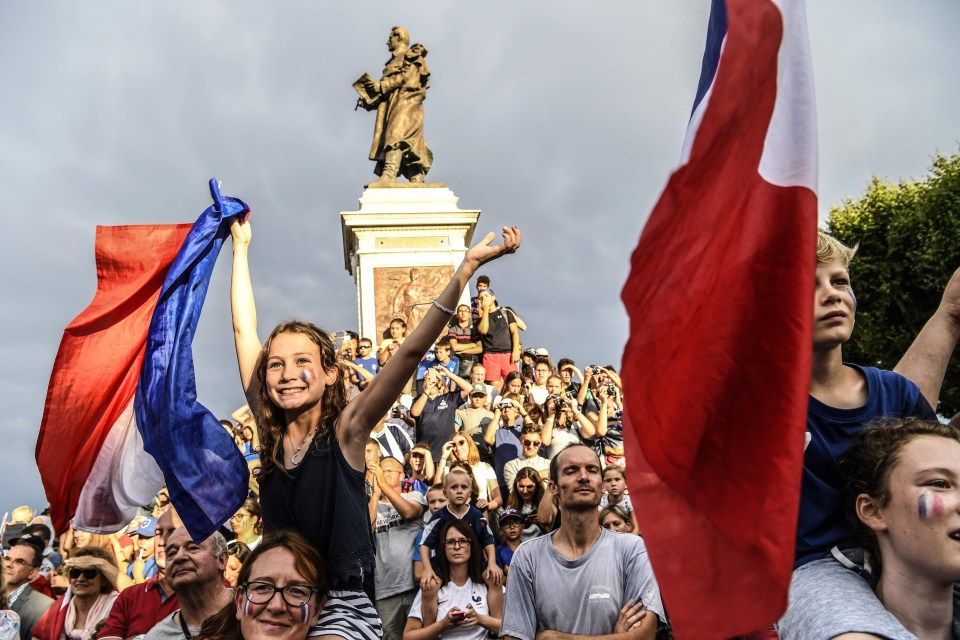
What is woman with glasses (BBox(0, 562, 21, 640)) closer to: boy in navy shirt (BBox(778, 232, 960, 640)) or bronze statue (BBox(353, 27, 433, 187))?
boy in navy shirt (BBox(778, 232, 960, 640))

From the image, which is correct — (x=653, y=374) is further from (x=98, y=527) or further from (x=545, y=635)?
(x=98, y=527)

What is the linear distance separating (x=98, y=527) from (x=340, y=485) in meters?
2.11

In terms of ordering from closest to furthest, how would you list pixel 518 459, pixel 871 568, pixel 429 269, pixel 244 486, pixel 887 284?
pixel 871 568
pixel 244 486
pixel 518 459
pixel 429 269
pixel 887 284

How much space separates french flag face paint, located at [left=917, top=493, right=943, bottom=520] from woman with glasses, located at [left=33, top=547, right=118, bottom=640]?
5272 mm

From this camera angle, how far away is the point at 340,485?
3057mm

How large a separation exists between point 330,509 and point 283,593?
32 cm

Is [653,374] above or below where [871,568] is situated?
above

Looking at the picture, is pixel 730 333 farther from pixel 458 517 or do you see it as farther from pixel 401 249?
pixel 401 249

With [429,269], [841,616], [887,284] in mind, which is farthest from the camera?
[887,284]

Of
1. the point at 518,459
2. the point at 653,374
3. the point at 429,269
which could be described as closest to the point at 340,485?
the point at 653,374

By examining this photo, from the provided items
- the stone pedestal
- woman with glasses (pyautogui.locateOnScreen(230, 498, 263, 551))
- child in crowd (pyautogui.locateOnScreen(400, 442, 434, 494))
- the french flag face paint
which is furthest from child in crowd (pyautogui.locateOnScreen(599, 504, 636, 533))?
the stone pedestal

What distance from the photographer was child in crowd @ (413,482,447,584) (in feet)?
21.7

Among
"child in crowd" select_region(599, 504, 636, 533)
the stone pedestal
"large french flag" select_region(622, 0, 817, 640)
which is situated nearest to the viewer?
"large french flag" select_region(622, 0, 817, 640)

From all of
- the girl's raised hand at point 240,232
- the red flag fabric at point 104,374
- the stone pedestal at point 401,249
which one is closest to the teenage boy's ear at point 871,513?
the girl's raised hand at point 240,232
